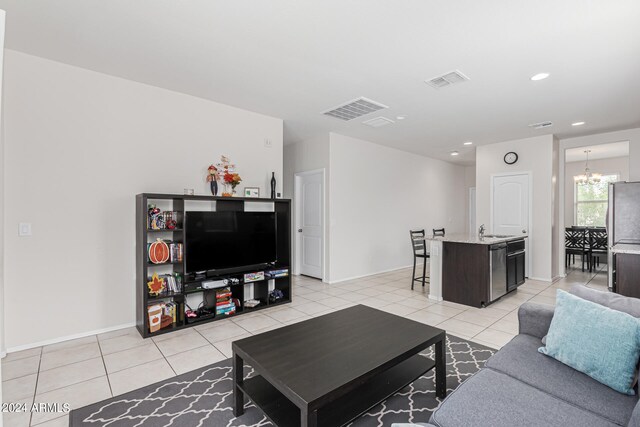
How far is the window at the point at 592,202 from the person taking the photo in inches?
343

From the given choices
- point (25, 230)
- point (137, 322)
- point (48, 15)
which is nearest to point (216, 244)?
point (137, 322)

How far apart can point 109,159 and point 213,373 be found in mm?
2495

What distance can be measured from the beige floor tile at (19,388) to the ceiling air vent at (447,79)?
176 inches

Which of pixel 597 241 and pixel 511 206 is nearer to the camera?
pixel 511 206

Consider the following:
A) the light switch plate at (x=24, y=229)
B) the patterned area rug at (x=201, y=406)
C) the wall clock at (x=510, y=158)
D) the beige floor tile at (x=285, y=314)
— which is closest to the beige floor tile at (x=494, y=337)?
the patterned area rug at (x=201, y=406)

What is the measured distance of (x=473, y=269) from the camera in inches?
167

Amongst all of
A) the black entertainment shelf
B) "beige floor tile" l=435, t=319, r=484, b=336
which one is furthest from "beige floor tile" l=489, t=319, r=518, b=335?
the black entertainment shelf

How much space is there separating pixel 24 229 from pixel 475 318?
4.86 m

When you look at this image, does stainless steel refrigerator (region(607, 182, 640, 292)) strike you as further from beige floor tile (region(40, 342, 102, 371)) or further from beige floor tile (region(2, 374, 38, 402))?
beige floor tile (region(2, 374, 38, 402))

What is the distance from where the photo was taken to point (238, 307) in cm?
404

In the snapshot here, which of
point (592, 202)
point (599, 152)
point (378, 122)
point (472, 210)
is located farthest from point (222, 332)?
point (592, 202)

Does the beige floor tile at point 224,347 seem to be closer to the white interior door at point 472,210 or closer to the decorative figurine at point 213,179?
the decorative figurine at point 213,179

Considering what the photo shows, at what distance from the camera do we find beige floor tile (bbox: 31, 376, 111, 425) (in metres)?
2.11

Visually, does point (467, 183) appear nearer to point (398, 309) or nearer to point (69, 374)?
point (398, 309)
